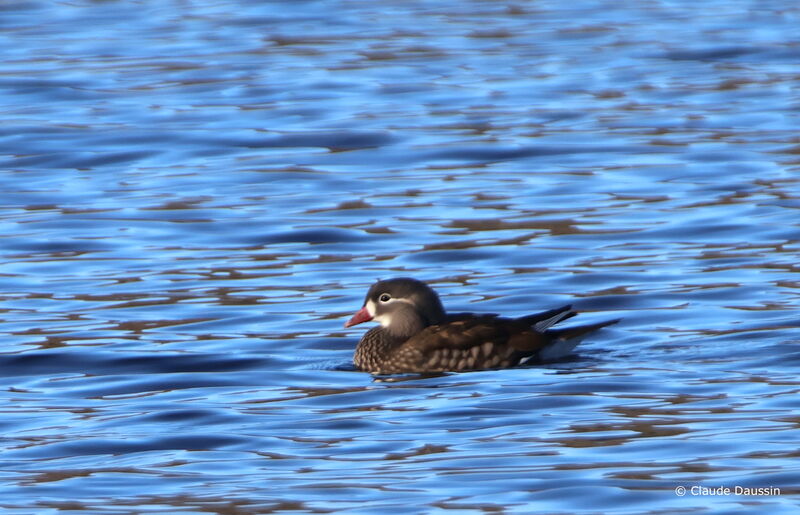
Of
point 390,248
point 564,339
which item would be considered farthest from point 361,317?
point 390,248

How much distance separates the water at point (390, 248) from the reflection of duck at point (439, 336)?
19cm

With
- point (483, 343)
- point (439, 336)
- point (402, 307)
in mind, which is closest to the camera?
point (483, 343)

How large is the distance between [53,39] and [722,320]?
16.6 metres

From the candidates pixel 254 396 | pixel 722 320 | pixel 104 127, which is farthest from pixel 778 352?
pixel 104 127

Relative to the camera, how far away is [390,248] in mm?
14656

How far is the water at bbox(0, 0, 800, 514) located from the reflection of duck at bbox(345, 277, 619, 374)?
19cm

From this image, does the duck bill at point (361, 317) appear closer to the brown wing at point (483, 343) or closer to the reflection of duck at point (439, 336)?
the reflection of duck at point (439, 336)

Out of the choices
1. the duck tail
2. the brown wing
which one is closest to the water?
the duck tail

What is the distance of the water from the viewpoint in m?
8.51

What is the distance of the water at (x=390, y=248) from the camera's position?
851cm

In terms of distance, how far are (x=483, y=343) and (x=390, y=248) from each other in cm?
362

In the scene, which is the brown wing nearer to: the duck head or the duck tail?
the duck tail

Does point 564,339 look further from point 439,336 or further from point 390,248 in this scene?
point 390,248

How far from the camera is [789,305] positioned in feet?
40.1
